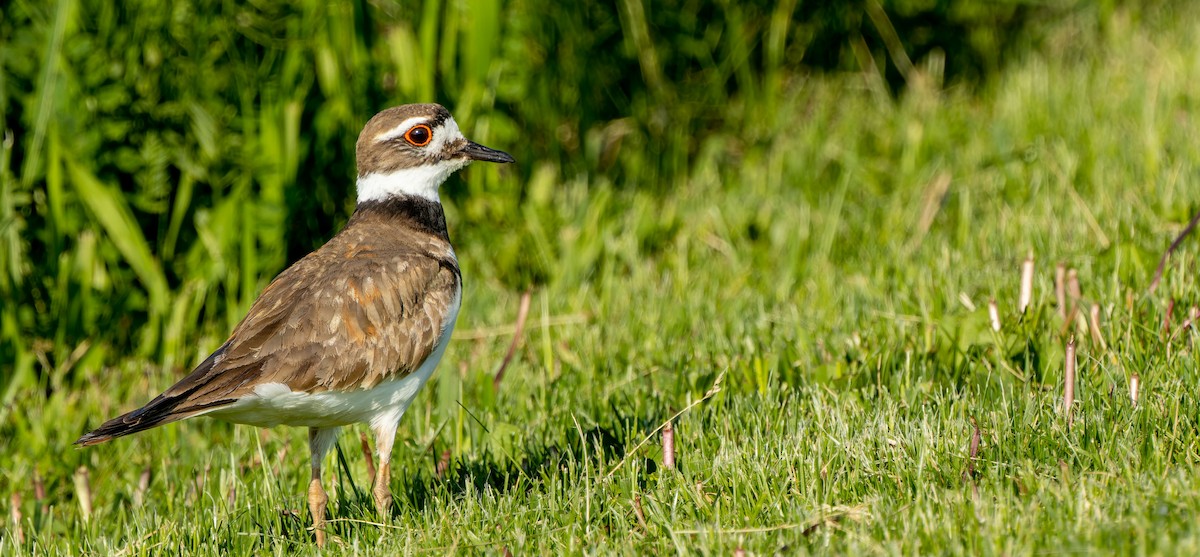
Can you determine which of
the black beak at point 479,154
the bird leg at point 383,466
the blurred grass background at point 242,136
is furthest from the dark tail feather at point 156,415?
the blurred grass background at point 242,136

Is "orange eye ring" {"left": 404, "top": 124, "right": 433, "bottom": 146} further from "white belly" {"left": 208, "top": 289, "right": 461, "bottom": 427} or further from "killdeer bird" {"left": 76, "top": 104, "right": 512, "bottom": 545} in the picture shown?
"white belly" {"left": 208, "top": 289, "right": 461, "bottom": 427}

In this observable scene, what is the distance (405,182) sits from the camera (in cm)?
560

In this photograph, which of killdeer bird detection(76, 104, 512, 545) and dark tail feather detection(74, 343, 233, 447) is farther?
killdeer bird detection(76, 104, 512, 545)

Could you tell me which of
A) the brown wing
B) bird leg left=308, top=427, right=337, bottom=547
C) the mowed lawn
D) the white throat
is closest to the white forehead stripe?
the white throat

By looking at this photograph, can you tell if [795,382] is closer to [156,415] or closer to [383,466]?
[383,466]

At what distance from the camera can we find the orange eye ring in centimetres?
558

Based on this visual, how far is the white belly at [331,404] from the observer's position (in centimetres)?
454

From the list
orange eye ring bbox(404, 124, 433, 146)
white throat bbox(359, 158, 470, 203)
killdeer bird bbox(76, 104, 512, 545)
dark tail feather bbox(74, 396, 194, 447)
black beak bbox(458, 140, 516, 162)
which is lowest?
dark tail feather bbox(74, 396, 194, 447)

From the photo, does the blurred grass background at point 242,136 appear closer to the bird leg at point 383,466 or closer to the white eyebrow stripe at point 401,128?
the white eyebrow stripe at point 401,128

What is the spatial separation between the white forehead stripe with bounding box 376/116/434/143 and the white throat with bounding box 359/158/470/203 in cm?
15

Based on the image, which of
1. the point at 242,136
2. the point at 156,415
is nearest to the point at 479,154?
the point at 156,415

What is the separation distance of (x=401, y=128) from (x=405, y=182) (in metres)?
0.24

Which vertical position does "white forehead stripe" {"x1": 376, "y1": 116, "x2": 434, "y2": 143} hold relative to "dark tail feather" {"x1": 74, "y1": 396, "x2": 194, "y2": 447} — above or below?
above

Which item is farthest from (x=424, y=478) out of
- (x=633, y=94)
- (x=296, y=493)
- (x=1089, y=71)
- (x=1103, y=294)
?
(x=1089, y=71)
